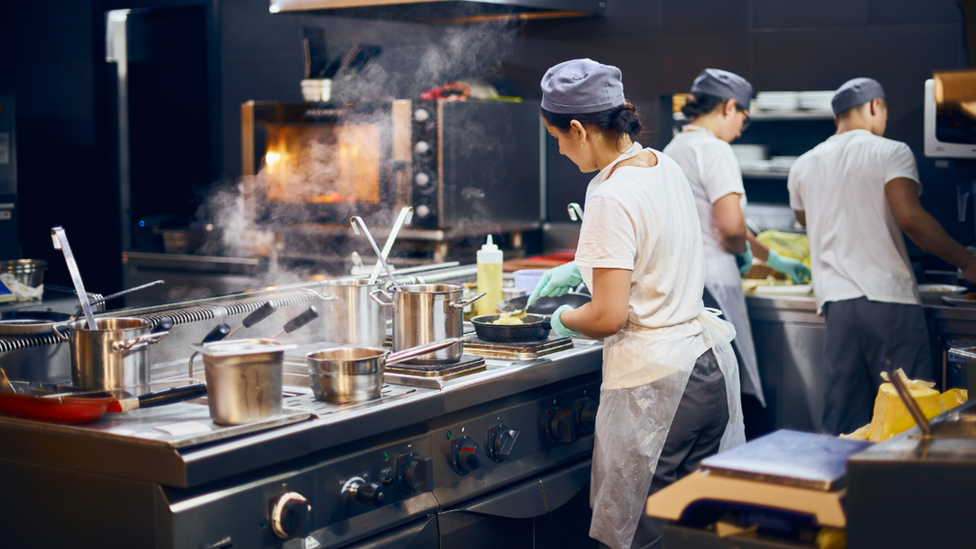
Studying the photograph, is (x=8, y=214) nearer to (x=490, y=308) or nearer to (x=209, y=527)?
(x=490, y=308)

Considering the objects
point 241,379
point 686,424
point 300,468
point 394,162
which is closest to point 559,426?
point 686,424

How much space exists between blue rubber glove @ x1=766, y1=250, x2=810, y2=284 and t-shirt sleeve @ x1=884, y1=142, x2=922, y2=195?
2.21ft

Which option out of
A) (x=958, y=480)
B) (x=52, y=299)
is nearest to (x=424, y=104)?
(x=52, y=299)

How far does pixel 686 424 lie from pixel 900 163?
1759 millimetres

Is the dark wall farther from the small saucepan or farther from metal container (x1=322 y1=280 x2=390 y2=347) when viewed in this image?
the small saucepan

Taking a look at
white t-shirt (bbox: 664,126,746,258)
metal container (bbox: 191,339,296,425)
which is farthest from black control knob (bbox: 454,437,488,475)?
white t-shirt (bbox: 664,126,746,258)

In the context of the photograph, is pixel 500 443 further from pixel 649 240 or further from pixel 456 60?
pixel 456 60

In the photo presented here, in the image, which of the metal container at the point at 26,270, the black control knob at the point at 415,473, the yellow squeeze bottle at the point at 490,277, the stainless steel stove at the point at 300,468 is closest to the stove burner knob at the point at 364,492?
the stainless steel stove at the point at 300,468

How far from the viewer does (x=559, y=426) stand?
2.55 meters

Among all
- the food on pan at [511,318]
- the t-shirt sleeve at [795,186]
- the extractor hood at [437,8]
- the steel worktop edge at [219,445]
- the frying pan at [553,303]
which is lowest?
the steel worktop edge at [219,445]

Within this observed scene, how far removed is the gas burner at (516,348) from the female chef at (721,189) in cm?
115

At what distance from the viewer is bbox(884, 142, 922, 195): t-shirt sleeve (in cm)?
346

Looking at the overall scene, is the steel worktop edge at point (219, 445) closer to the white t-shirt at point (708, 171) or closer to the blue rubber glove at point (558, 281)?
the blue rubber glove at point (558, 281)

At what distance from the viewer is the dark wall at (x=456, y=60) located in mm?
4359
